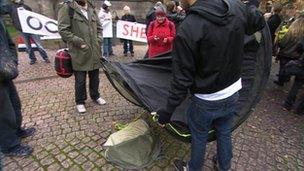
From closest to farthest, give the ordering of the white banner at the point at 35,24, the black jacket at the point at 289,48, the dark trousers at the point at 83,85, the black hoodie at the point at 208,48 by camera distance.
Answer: the black hoodie at the point at 208,48, the dark trousers at the point at 83,85, the black jacket at the point at 289,48, the white banner at the point at 35,24

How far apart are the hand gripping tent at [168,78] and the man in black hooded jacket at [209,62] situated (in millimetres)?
382

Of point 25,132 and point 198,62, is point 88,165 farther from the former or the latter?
point 198,62

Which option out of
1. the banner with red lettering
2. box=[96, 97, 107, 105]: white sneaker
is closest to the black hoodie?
box=[96, 97, 107, 105]: white sneaker

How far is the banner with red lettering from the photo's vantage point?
841cm

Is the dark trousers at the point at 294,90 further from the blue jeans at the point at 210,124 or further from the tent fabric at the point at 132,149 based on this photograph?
the tent fabric at the point at 132,149

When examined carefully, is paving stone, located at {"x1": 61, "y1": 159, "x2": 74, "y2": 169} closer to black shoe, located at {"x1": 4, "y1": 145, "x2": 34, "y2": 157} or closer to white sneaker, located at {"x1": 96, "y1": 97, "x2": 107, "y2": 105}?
black shoe, located at {"x1": 4, "y1": 145, "x2": 34, "y2": 157}

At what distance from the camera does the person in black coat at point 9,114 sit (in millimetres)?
3174

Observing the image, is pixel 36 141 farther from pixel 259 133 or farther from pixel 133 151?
pixel 259 133

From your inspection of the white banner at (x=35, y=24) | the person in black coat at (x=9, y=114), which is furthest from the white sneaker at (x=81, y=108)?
the white banner at (x=35, y=24)

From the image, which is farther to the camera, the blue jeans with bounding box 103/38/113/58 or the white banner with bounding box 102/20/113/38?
the blue jeans with bounding box 103/38/113/58

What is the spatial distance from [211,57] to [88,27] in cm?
259

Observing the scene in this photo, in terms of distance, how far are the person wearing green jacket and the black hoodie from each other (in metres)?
2.27

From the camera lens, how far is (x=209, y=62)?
225cm

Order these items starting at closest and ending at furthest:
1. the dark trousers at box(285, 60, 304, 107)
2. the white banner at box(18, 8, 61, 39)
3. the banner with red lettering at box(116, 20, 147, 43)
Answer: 1. the dark trousers at box(285, 60, 304, 107)
2. the white banner at box(18, 8, 61, 39)
3. the banner with red lettering at box(116, 20, 147, 43)
